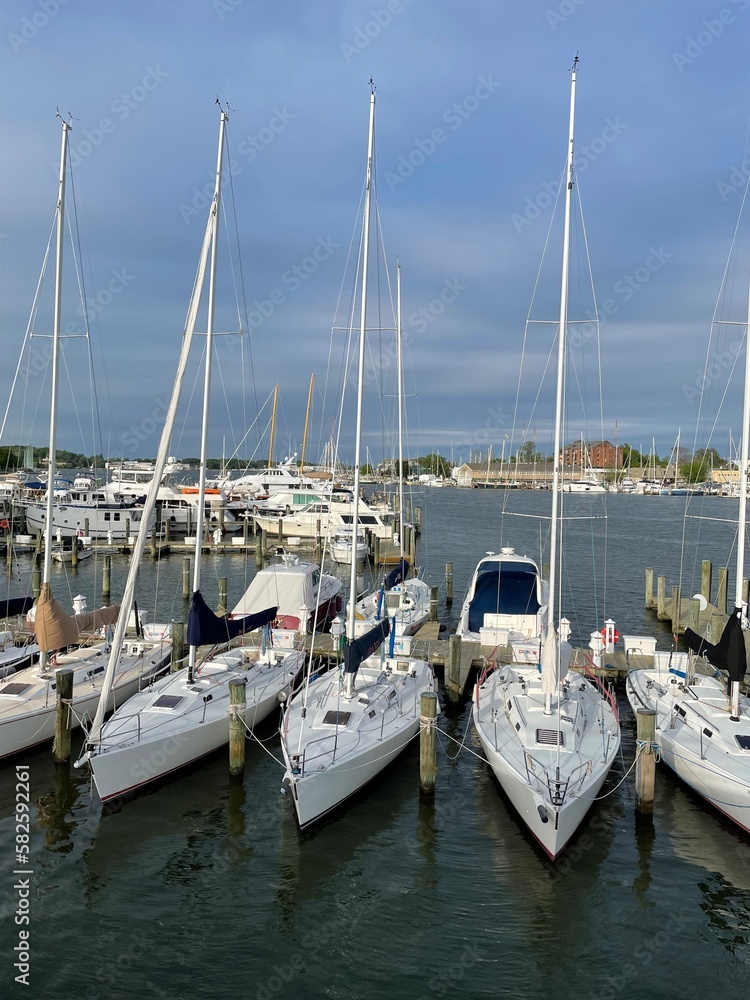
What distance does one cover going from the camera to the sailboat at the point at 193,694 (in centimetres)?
1370

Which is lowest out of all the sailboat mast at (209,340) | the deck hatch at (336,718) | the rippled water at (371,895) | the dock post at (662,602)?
the rippled water at (371,895)

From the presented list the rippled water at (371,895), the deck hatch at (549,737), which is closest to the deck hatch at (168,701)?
the rippled water at (371,895)

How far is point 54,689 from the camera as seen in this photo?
16.5m

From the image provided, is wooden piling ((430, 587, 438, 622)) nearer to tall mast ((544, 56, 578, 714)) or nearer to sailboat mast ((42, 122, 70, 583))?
tall mast ((544, 56, 578, 714))

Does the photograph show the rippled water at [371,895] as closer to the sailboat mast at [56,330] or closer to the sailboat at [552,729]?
the sailboat at [552,729]

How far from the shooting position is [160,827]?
13.4 metres

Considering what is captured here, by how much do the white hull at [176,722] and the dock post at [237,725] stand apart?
36.1 inches

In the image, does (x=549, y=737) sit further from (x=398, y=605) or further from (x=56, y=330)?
(x=56, y=330)

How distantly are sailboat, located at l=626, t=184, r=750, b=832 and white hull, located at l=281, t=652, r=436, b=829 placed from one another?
543cm

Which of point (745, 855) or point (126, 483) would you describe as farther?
point (126, 483)

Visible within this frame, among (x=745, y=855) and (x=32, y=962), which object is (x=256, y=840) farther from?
(x=745, y=855)

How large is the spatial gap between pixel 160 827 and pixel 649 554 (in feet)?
164

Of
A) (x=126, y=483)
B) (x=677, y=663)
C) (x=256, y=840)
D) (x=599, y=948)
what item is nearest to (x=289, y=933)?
(x=256, y=840)

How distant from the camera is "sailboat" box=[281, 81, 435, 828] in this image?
13.0 meters
